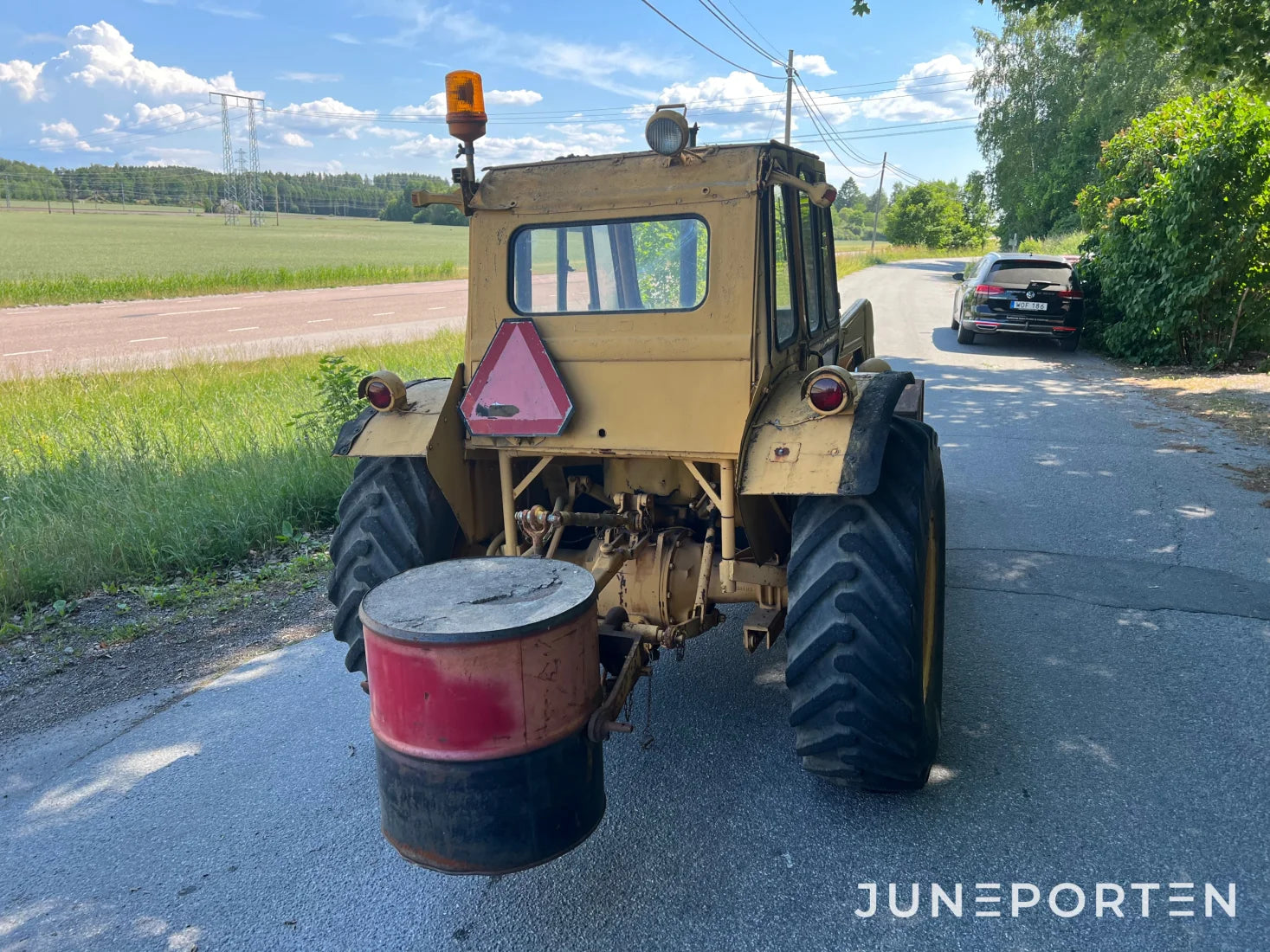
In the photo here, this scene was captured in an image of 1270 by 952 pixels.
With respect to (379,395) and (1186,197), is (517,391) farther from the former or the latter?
(1186,197)

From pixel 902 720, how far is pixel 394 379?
2.26m

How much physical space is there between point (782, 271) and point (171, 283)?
30646 mm

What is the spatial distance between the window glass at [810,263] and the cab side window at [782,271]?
0.62 ft

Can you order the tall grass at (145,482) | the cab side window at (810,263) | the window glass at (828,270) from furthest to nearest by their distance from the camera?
the tall grass at (145,482) → the window glass at (828,270) → the cab side window at (810,263)

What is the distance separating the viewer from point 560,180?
Result: 11.2ft

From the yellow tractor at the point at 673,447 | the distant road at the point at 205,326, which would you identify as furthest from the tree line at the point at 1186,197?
the distant road at the point at 205,326

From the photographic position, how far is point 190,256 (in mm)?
45562

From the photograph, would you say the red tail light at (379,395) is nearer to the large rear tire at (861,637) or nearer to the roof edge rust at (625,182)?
the roof edge rust at (625,182)

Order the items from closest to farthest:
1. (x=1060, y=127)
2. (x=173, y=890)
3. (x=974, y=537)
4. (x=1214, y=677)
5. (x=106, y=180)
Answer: (x=173, y=890) < (x=1214, y=677) < (x=974, y=537) < (x=1060, y=127) < (x=106, y=180)

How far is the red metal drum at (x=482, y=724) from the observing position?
7.43 ft

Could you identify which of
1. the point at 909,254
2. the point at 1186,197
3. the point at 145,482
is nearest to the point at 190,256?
the point at 145,482

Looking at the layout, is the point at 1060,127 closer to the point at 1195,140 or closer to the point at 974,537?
the point at 1195,140

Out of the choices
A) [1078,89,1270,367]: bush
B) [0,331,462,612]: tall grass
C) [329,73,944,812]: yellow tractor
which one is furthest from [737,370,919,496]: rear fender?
[1078,89,1270,367]: bush

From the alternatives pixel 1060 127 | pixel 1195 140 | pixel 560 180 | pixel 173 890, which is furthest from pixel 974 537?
pixel 1060 127
